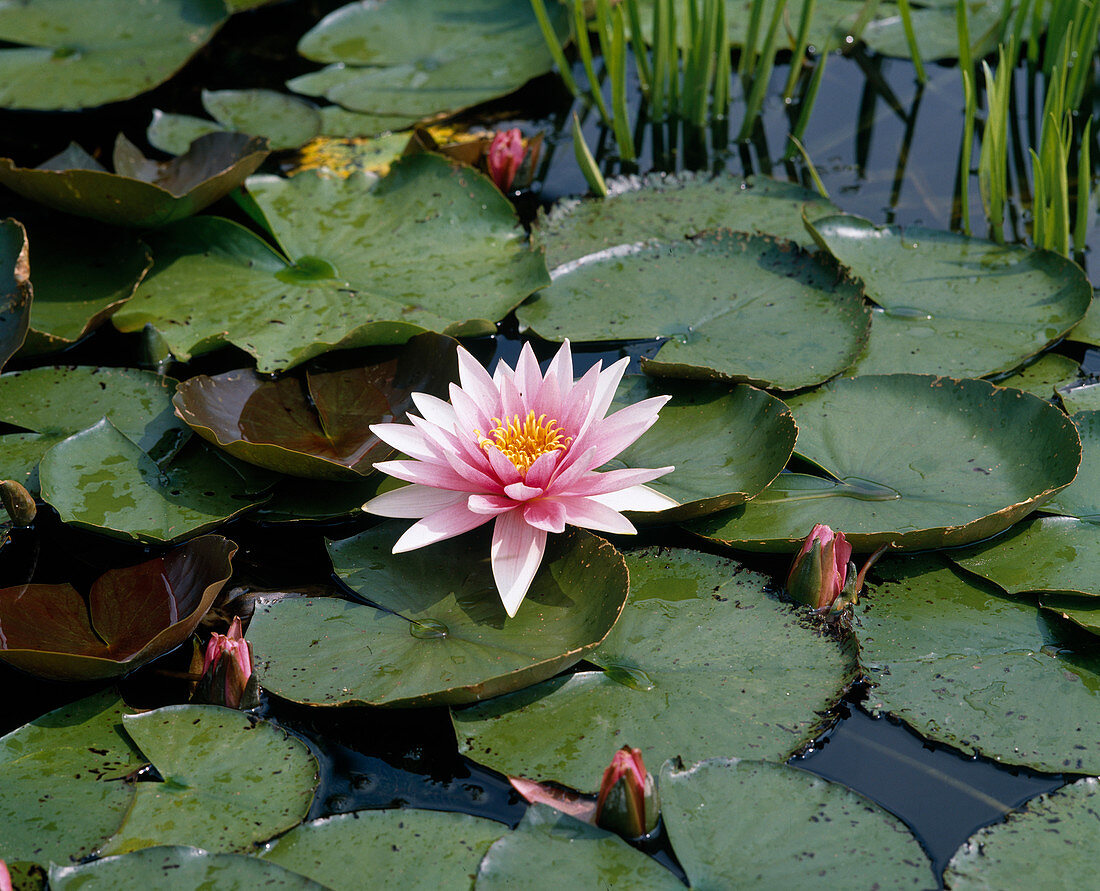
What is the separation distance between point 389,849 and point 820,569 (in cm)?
110

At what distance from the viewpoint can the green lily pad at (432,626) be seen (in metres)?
1.86

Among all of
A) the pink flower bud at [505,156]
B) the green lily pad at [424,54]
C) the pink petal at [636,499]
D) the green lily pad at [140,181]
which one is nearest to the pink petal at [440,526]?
the pink petal at [636,499]

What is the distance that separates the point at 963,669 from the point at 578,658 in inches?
33.8

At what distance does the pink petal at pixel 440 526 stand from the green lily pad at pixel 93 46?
3228 mm

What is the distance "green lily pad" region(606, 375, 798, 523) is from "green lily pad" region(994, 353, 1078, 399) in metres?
0.89

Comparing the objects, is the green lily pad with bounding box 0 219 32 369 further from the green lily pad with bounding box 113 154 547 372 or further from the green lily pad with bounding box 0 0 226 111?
the green lily pad with bounding box 0 0 226 111

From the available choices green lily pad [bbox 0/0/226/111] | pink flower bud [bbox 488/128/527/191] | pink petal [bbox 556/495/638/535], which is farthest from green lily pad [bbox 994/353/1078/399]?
green lily pad [bbox 0/0/226/111]

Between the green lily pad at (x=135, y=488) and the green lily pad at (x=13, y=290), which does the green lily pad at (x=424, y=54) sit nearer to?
the green lily pad at (x=13, y=290)

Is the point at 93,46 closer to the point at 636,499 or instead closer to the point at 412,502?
the point at 412,502

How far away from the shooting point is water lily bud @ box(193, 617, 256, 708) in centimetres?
187

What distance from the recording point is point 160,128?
393 cm

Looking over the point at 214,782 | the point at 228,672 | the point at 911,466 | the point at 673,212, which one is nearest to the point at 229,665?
the point at 228,672

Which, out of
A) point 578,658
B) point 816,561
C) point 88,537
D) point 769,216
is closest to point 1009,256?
point 769,216

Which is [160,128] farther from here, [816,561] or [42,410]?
[816,561]
